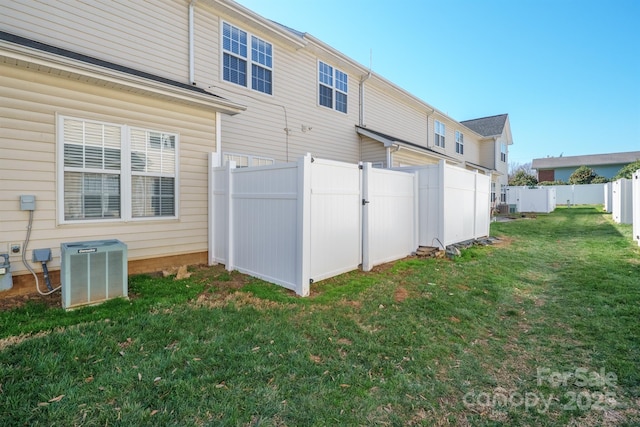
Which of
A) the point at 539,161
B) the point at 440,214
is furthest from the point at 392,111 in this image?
the point at 539,161

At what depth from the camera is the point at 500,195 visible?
935 inches

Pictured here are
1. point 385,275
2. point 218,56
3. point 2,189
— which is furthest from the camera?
point 218,56

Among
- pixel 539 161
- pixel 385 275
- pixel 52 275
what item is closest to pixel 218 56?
pixel 52 275

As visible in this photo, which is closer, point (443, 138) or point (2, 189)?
point (2, 189)

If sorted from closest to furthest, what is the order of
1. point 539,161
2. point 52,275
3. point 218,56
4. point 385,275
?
point 52,275
point 385,275
point 218,56
point 539,161

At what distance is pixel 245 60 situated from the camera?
7.96 meters

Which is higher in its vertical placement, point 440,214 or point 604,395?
point 440,214

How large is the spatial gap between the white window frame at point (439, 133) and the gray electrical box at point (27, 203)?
16.4m

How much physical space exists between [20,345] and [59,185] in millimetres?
2646

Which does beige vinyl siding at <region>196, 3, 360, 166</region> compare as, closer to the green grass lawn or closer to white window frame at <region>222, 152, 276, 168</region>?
white window frame at <region>222, 152, 276, 168</region>

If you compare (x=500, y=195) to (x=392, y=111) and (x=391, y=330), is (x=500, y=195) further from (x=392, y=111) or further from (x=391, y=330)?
(x=391, y=330)

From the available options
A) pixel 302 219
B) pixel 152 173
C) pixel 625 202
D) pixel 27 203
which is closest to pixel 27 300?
pixel 27 203

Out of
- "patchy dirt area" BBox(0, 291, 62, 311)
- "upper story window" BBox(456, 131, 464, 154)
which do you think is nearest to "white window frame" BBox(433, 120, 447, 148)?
"upper story window" BBox(456, 131, 464, 154)

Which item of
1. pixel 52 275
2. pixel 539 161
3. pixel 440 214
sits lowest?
pixel 52 275
